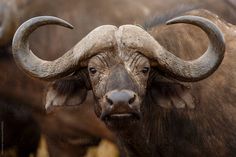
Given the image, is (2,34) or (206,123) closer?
(206,123)

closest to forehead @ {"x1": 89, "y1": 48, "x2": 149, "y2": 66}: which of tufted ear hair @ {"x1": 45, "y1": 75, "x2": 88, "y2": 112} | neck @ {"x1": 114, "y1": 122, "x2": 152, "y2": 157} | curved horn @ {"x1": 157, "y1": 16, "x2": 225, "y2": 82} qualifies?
curved horn @ {"x1": 157, "y1": 16, "x2": 225, "y2": 82}

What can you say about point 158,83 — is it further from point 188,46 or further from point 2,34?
point 2,34

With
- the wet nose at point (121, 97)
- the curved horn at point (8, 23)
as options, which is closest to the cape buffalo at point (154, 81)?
the wet nose at point (121, 97)

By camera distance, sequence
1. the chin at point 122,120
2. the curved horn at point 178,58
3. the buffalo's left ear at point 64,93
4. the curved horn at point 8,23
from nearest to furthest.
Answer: the chin at point 122,120 → the curved horn at point 178,58 → the buffalo's left ear at point 64,93 → the curved horn at point 8,23

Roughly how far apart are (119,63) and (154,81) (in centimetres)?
49

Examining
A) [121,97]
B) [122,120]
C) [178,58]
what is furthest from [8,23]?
[121,97]

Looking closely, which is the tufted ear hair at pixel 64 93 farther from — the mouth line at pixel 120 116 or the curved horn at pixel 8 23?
the curved horn at pixel 8 23

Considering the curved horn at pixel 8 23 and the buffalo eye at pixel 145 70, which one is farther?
the curved horn at pixel 8 23

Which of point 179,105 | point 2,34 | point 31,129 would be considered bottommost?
point 31,129

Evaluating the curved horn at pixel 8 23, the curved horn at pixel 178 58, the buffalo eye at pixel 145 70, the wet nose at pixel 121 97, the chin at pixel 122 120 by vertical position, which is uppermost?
the curved horn at pixel 178 58

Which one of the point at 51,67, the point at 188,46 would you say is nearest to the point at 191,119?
the point at 188,46

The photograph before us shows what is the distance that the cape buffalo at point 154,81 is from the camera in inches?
257

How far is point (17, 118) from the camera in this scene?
10.6 meters

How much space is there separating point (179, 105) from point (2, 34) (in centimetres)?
358
